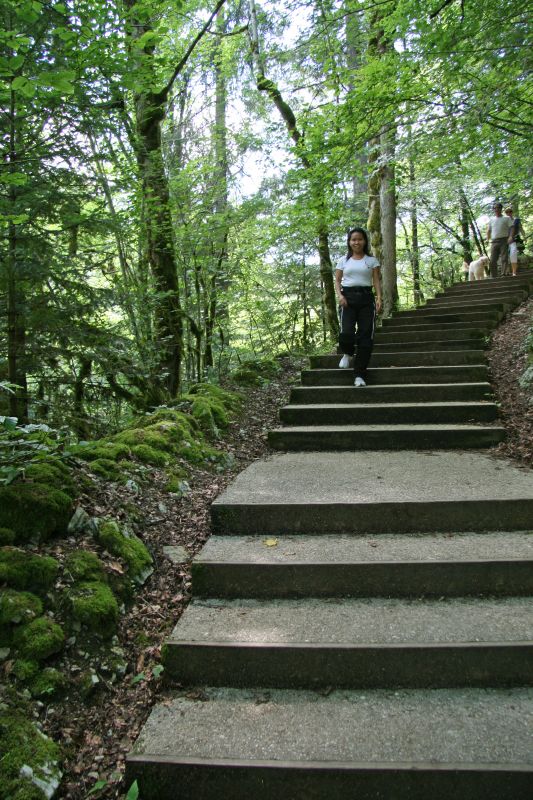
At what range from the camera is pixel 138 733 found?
7.25 ft

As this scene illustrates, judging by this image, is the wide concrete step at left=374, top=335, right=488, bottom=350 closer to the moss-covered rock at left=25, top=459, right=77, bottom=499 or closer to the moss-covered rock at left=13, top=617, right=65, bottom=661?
the moss-covered rock at left=25, top=459, right=77, bottom=499

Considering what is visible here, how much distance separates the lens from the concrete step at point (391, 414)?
526 cm

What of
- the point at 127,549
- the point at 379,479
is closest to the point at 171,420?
the point at 127,549

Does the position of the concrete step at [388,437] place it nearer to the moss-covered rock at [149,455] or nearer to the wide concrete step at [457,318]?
the moss-covered rock at [149,455]

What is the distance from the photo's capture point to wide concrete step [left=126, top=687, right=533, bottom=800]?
193 cm

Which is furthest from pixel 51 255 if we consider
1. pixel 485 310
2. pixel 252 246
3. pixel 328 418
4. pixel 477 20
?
pixel 485 310

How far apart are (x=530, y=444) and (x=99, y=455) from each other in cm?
402

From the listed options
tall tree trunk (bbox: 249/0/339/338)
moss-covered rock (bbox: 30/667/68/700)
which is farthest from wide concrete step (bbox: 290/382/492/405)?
moss-covered rock (bbox: 30/667/68/700)

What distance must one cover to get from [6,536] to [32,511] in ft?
0.60

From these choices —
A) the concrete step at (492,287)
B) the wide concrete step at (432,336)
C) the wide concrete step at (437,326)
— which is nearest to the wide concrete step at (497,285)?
the concrete step at (492,287)

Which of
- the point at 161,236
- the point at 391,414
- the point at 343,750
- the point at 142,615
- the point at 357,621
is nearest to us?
the point at 343,750

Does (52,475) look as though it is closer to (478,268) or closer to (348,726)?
(348,726)

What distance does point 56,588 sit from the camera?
2.54 metres

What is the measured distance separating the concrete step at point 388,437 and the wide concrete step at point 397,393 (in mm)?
656
